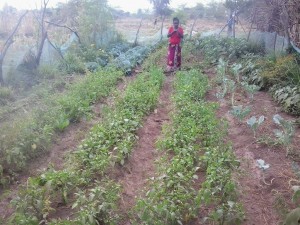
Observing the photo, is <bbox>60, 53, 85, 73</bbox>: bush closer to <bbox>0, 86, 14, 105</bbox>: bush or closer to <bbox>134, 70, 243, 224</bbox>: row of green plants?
<bbox>0, 86, 14, 105</bbox>: bush

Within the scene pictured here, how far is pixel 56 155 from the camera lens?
4.76 metres

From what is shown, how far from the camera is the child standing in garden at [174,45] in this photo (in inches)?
376

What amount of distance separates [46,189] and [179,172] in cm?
150

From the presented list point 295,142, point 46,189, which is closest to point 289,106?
point 295,142

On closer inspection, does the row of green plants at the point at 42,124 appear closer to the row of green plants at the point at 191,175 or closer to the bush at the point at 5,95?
the bush at the point at 5,95

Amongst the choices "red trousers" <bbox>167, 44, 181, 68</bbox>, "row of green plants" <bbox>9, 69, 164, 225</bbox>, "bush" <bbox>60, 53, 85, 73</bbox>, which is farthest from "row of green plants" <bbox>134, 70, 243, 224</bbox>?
"bush" <bbox>60, 53, 85, 73</bbox>

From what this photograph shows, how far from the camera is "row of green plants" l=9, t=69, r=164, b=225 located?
10.2 feet

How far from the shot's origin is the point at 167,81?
9.04 m

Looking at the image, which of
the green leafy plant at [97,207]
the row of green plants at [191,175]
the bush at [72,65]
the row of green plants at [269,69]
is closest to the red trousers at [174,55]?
the row of green plants at [269,69]

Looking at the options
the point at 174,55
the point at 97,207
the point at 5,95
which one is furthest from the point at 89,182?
the point at 174,55

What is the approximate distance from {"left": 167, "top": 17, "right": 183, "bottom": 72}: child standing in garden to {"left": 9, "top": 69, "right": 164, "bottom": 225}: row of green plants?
420cm

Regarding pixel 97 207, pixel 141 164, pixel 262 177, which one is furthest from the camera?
pixel 141 164

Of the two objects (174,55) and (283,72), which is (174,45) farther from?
(283,72)

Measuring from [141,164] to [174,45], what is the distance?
5956mm
